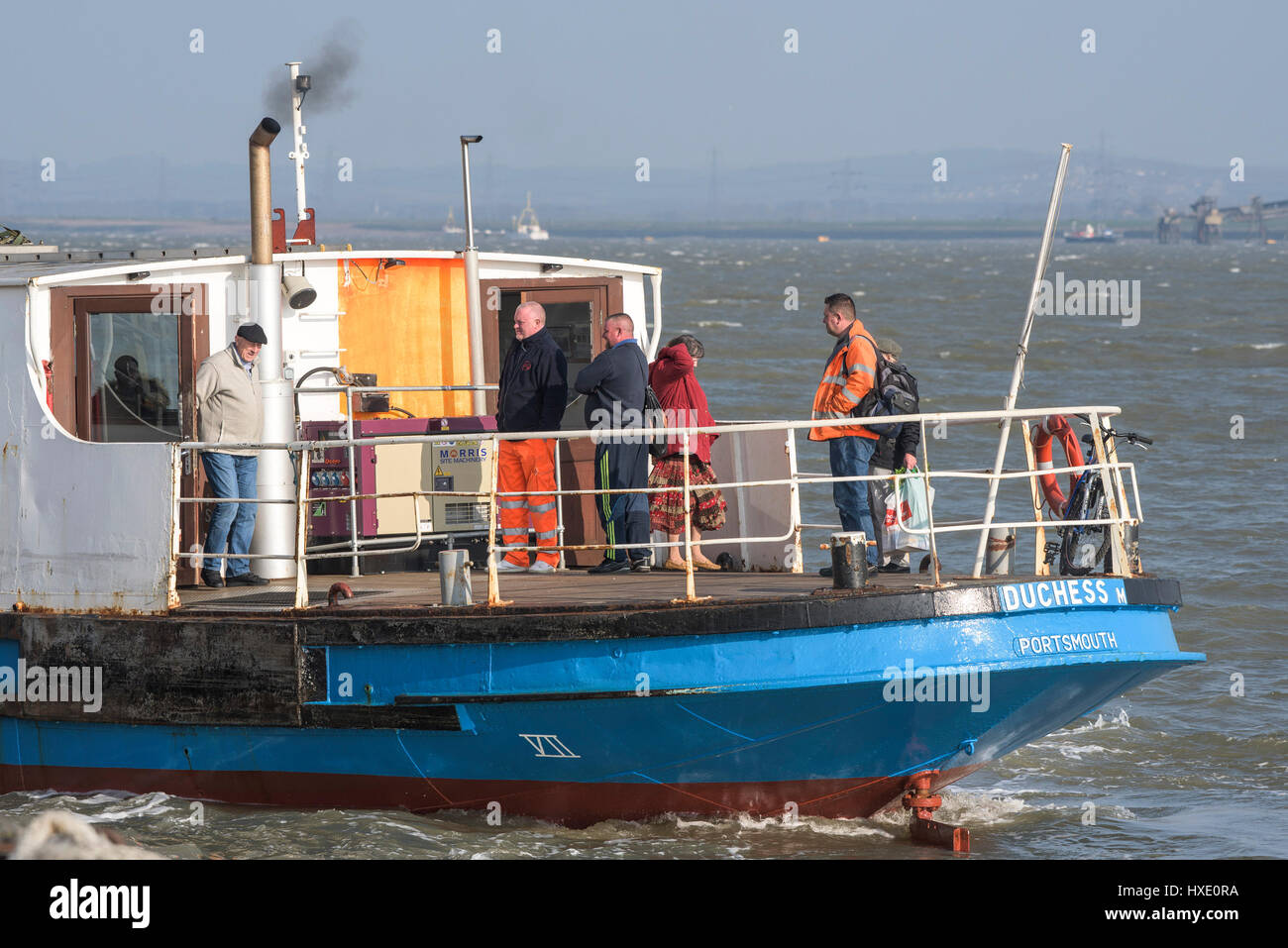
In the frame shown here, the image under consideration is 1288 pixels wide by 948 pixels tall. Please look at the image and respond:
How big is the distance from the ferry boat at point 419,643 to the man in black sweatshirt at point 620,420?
401mm

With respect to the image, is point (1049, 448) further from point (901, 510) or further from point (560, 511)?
point (560, 511)

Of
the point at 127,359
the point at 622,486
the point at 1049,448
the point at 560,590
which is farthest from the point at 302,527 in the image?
the point at 1049,448

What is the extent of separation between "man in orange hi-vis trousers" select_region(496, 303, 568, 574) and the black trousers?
1.09 feet

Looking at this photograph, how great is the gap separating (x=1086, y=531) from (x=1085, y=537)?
80 mm

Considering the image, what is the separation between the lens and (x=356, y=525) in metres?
Answer: 10.7

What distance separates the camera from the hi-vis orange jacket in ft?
30.3

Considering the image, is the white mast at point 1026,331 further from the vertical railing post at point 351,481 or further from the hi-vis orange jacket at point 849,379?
the vertical railing post at point 351,481

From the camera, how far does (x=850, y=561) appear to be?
8234 millimetres

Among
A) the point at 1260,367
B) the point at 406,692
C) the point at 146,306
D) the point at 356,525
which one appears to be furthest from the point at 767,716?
the point at 1260,367

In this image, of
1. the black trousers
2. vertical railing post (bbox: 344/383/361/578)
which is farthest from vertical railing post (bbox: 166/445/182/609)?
the black trousers

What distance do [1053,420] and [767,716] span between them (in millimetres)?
2558

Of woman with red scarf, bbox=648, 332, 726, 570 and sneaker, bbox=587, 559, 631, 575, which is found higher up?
woman with red scarf, bbox=648, 332, 726, 570

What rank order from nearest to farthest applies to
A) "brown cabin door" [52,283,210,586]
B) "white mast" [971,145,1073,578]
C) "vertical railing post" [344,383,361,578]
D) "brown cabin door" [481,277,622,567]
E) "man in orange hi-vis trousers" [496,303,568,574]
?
"white mast" [971,145,1073,578], "brown cabin door" [52,283,210,586], "man in orange hi-vis trousers" [496,303,568,574], "vertical railing post" [344,383,361,578], "brown cabin door" [481,277,622,567]

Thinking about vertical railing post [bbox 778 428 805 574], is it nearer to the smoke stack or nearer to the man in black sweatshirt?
the man in black sweatshirt
